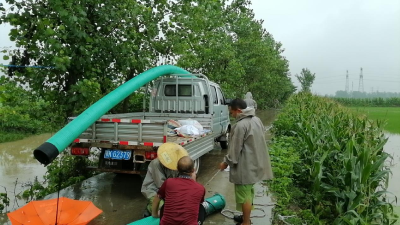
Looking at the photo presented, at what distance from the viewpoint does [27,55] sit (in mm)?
6410

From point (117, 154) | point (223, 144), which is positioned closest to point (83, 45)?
point (117, 154)

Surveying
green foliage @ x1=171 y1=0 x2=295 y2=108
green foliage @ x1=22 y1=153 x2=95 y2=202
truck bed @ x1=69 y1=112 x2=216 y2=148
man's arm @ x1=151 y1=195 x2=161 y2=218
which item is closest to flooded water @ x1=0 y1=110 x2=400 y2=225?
green foliage @ x1=22 y1=153 x2=95 y2=202

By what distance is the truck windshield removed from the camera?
28.5 feet

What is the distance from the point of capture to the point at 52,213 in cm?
392

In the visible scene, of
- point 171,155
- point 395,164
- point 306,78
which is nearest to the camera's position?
point 171,155

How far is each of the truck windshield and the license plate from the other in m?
3.42

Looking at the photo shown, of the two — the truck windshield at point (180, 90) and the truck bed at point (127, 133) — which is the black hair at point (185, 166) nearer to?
the truck bed at point (127, 133)

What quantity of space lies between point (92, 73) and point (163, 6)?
9.04 ft

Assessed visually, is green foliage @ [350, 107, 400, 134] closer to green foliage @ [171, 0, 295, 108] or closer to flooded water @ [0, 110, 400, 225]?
flooded water @ [0, 110, 400, 225]

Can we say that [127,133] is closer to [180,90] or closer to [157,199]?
[157,199]

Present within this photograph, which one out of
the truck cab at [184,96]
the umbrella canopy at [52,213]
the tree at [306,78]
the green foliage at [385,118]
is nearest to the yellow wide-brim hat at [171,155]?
the umbrella canopy at [52,213]

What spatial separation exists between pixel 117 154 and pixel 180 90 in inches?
138

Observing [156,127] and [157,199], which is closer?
[157,199]

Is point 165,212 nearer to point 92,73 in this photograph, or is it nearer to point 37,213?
point 37,213
